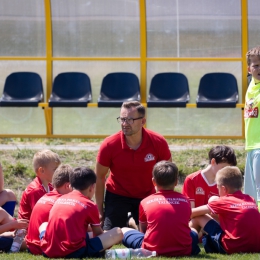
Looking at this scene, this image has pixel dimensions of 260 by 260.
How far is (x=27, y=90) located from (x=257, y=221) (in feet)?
20.9

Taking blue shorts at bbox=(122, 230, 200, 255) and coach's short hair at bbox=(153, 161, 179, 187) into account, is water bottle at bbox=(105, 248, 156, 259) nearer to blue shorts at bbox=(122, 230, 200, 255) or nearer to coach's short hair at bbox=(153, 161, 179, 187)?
blue shorts at bbox=(122, 230, 200, 255)

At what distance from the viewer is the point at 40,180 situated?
7281mm

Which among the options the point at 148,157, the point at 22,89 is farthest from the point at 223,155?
the point at 22,89

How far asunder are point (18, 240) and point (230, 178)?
6.79ft

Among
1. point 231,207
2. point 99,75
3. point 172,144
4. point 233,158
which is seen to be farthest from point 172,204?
point 99,75

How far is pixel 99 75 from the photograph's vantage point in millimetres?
12133

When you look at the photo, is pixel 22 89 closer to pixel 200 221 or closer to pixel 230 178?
pixel 200 221

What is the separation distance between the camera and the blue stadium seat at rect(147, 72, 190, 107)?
11.3m

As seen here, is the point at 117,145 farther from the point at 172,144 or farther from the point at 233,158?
the point at 172,144

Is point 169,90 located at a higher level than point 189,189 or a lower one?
higher

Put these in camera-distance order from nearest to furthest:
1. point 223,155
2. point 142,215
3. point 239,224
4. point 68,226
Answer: point 68,226 → point 239,224 → point 142,215 → point 223,155

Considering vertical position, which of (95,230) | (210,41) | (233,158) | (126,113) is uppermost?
(210,41)

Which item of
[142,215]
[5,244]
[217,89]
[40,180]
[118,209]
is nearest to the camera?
[142,215]

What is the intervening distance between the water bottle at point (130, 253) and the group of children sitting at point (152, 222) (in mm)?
82
